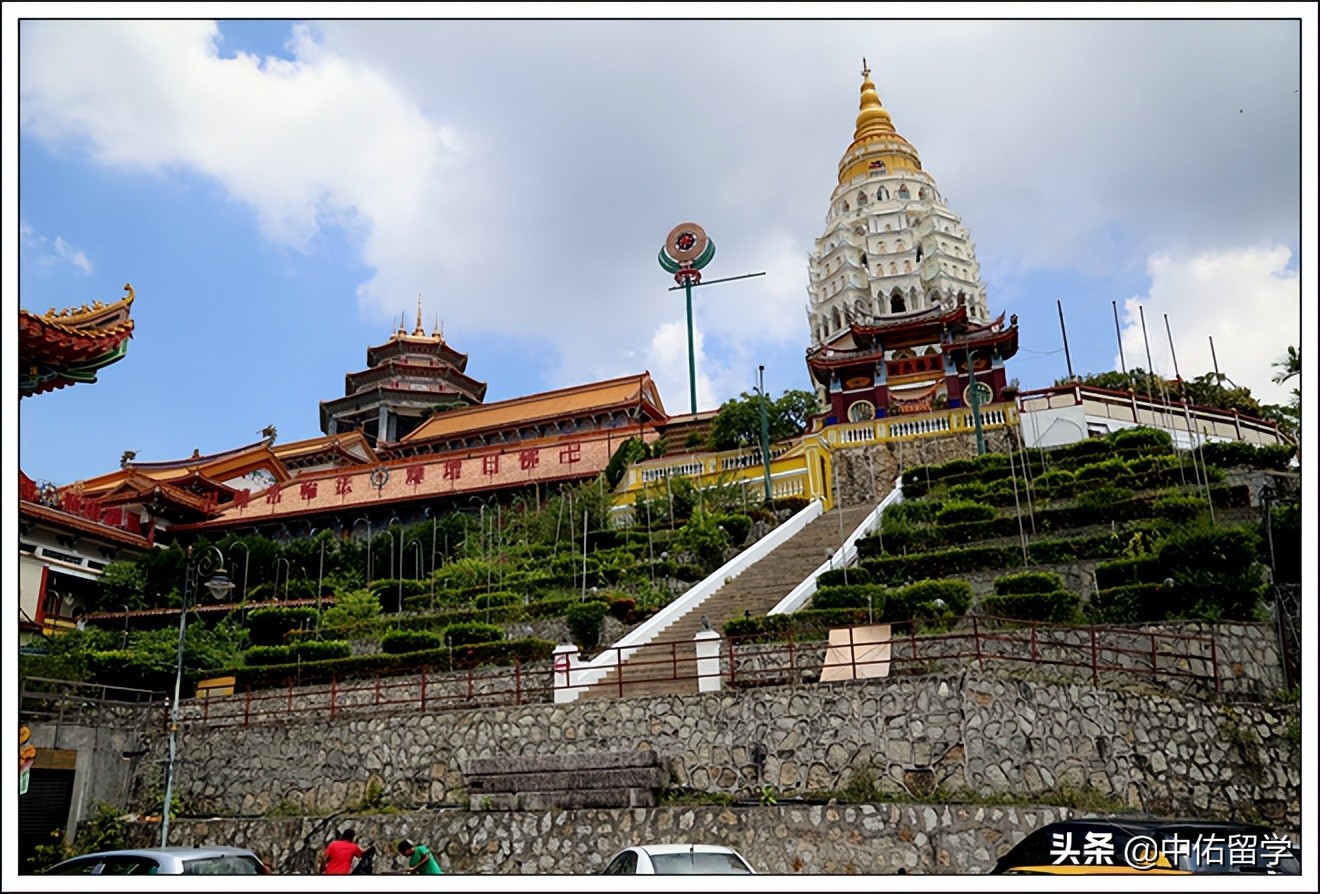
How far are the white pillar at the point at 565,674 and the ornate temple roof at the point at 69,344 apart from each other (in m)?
9.12

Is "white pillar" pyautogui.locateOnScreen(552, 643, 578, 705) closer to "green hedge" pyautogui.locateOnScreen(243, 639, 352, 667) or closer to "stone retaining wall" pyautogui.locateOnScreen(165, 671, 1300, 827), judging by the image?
"stone retaining wall" pyautogui.locateOnScreen(165, 671, 1300, 827)

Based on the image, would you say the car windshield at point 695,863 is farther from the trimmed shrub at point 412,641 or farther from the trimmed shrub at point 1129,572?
the trimmed shrub at point 412,641

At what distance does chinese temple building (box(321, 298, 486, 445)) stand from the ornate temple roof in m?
47.5

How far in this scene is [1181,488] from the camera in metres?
23.7

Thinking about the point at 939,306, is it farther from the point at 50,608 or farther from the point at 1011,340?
the point at 50,608

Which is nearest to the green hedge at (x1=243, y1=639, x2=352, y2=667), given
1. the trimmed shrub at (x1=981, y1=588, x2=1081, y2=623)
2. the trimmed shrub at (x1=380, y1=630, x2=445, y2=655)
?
the trimmed shrub at (x1=380, y1=630, x2=445, y2=655)

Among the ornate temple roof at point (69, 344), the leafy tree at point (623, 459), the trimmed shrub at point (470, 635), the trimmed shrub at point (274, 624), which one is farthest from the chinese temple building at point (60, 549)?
the leafy tree at point (623, 459)

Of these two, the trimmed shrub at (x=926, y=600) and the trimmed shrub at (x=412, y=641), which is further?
the trimmed shrub at (x=412, y=641)

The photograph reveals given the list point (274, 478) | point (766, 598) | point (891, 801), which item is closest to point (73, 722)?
point (766, 598)

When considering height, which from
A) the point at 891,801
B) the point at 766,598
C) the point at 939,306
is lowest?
the point at 891,801

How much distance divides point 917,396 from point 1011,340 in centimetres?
398

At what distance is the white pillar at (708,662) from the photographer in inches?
625

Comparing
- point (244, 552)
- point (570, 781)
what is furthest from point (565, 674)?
point (244, 552)

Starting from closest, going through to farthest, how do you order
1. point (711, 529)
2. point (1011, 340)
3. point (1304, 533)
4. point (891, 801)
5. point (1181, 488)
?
point (1304, 533) < point (891, 801) < point (1181, 488) < point (711, 529) < point (1011, 340)
